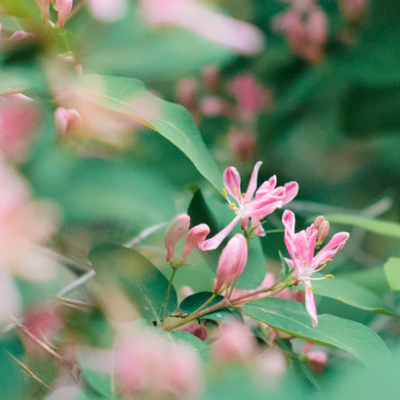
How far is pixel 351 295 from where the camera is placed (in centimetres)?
58

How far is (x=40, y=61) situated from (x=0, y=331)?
18 cm

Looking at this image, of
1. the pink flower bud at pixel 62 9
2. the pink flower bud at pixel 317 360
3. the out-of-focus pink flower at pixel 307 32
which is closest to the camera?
the pink flower bud at pixel 62 9

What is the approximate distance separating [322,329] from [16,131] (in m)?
0.32

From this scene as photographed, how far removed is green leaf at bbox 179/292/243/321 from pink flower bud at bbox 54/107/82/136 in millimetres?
192

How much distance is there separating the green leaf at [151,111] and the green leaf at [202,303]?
10cm

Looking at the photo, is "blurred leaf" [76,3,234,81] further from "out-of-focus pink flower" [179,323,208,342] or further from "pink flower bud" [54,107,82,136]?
"out-of-focus pink flower" [179,323,208,342]

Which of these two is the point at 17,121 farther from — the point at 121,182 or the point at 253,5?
the point at 253,5

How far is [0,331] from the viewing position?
1.22ft

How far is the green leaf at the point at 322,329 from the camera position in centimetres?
45

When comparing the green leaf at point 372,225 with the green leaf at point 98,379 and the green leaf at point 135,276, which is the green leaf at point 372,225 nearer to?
the green leaf at point 135,276

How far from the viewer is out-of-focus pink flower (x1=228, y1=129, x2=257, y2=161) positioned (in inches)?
47.0

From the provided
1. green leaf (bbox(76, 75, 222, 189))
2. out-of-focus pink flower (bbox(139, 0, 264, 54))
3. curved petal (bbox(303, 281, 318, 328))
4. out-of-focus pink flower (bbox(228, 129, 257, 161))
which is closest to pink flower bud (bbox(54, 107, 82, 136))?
green leaf (bbox(76, 75, 222, 189))

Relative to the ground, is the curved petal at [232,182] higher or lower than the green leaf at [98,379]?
higher

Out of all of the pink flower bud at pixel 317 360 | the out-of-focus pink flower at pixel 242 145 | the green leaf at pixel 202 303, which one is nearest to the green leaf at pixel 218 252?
the green leaf at pixel 202 303
